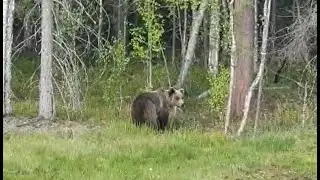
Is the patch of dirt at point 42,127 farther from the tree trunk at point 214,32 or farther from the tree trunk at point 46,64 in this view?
the tree trunk at point 214,32

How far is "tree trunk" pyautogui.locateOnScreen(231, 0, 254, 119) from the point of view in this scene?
54.6 ft

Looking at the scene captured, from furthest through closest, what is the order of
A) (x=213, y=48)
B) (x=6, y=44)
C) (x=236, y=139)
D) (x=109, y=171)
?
(x=213, y=48), (x=6, y=44), (x=236, y=139), (x=109, y=171)

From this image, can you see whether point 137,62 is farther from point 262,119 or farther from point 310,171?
point 310,171

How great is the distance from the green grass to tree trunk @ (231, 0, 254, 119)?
15.6 ft

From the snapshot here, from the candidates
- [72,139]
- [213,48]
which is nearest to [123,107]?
[213,48]

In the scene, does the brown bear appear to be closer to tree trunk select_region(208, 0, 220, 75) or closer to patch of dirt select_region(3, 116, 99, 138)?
patch of dirt select_region(3, 116, 99, 138)

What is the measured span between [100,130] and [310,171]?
555cm

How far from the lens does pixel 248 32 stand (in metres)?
16.9

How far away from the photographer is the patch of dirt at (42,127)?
13.2 metres

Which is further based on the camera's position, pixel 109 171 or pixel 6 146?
pixel 6 146

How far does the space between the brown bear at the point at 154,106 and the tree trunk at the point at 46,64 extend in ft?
6.78

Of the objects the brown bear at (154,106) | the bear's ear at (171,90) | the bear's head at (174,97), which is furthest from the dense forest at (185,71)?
the bear's ear at (171,90)

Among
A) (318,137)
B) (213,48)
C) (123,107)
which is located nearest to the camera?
(318,137)

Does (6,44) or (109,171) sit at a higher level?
(6,44)
